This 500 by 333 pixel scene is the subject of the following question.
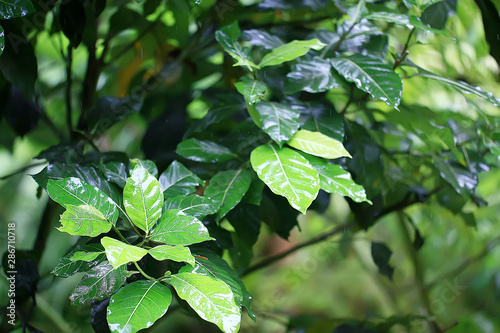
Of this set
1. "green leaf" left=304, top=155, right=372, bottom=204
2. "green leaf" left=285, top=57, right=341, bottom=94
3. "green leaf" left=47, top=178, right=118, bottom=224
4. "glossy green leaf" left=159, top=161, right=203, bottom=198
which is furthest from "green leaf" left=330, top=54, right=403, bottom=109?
"green leaf" left=47, top=178, right=118, bottom=224

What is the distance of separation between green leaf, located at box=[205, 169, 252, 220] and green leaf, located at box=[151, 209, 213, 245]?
9 centimetres

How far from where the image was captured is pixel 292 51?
2.05ft

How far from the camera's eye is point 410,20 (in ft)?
2.16

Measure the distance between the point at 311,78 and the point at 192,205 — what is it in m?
0.27

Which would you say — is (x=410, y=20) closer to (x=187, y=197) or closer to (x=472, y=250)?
(x=187, y=197)

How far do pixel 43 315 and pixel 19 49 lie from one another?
839mm

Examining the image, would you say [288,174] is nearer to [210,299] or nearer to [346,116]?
[210,299]

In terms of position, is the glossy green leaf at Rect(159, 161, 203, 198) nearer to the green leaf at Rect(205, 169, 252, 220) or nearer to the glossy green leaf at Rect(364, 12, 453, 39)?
the green leaf at Rect(205, 169, 252, 220)

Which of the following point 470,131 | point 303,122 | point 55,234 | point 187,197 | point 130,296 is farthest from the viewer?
point 55,234

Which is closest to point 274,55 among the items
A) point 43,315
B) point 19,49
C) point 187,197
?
point 187,197

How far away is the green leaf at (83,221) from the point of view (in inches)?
17.4

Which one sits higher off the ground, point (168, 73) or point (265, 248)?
point (168, 73)

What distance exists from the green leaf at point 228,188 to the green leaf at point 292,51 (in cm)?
17

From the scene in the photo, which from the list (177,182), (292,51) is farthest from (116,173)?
(292,51)
